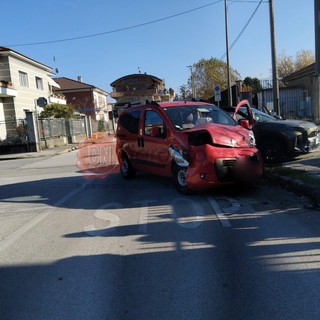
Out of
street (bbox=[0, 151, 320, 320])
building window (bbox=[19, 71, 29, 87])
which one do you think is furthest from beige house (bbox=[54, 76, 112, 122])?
street (bbox=[0, 151, 320, 320])

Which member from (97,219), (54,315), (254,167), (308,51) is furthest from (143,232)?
(308,51)

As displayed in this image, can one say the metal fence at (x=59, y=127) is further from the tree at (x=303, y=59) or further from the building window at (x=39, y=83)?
the tree at (x=303, y=59)

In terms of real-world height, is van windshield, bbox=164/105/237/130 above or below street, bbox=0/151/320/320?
above

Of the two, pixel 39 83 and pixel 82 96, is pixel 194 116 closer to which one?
pixel 39 83

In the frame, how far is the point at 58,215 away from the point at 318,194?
4.39m

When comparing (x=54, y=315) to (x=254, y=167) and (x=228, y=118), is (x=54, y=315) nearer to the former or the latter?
(x=254, y=167)

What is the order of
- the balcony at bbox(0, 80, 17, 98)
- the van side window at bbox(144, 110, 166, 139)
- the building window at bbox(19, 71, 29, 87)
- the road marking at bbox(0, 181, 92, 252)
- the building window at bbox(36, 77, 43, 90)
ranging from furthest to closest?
the building window at bbox(36, 77, 43, 90) → the building window at bbox(19, 71, 29, 87) → the balcony at bbox(0, 80, 17, 98) → the van side window at bbox(144, 110, 166, 139) → the road marking at bbox(0, 181, 92, 252)

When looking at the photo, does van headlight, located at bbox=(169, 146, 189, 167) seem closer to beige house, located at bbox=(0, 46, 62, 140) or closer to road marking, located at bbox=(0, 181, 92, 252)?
road marking, located at bbox=(0, 181, 92, 252)

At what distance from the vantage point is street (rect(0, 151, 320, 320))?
3.75 m

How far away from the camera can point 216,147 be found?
25.7 ft

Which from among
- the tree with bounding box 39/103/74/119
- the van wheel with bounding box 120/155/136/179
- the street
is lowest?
the street

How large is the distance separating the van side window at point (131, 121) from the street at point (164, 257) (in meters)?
2.24

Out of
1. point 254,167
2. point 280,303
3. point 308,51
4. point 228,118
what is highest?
point 308,51

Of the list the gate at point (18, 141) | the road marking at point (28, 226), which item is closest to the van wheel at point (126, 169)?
the road marking at point (28, 226)
